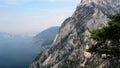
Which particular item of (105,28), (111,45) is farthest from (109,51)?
(105,28)

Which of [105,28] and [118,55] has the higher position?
[105,28]

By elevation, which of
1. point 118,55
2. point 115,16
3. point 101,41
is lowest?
point 118,55

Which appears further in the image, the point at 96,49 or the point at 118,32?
the point at 96,49

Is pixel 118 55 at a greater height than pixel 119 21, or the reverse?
pixel 119 21

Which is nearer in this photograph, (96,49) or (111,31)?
(111,31)

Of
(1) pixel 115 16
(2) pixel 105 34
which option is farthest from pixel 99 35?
(1) pixel 115 16

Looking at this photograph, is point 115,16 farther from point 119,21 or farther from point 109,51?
point 109,51

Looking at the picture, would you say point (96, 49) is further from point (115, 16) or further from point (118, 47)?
point (115, 16)
